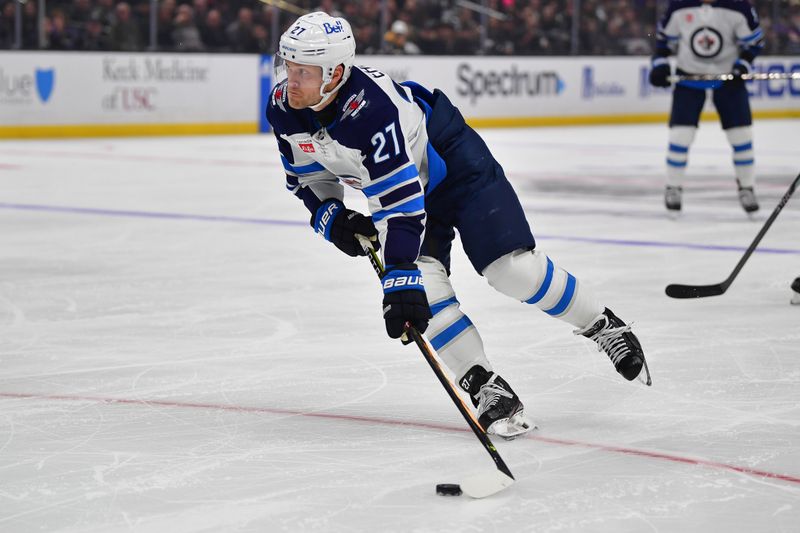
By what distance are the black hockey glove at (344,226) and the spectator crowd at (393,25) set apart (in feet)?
32.1

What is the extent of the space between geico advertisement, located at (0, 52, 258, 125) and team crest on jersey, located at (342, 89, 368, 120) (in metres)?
9.97

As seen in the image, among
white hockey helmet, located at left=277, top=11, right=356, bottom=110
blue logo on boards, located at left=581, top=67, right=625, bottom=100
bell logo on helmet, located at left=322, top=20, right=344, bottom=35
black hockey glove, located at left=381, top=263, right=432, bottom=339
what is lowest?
blue logo on boards, located at left=581, top=67, right=625, bottom=100

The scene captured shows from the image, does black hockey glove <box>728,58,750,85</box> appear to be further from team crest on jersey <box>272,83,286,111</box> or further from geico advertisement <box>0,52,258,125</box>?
geico advertisement <box>0,52,258,125</box>

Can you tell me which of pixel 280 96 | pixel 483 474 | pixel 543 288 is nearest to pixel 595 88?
pixel 543 288

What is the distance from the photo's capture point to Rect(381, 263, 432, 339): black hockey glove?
2.92 m

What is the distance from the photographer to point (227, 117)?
46.5ft

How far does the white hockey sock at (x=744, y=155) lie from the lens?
7.77 m

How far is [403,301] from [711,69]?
5363mm

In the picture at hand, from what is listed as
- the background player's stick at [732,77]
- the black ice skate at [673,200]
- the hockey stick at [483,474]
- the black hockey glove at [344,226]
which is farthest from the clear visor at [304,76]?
the black ice skate at [673,200]

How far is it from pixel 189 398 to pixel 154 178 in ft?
20.6

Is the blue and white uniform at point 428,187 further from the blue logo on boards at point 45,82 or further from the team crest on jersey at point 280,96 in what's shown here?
the blue logo on boards at point 45,82

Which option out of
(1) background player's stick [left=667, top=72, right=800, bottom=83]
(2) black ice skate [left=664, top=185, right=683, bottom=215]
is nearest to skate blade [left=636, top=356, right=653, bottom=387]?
(1) background player's stick [left=667, top=72, right=800, bottom=83]

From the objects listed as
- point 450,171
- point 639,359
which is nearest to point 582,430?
point 639,359

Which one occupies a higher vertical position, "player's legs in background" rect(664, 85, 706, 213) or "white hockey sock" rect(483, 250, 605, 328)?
"white hockey sock" rect(483, 250, 605, 328)
